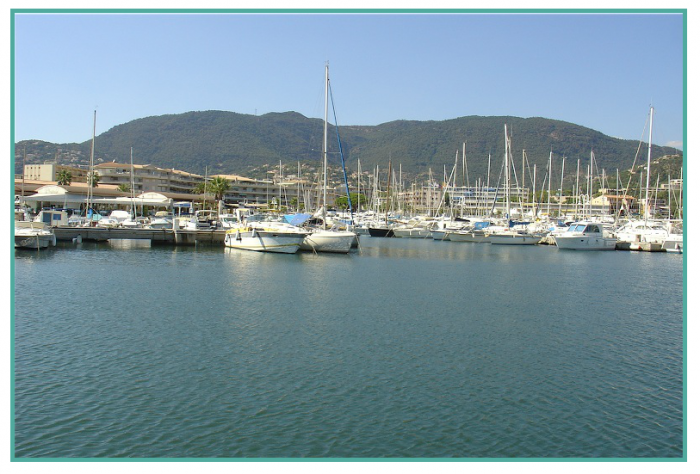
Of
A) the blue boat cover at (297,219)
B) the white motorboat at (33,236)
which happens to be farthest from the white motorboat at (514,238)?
the white motorboat at (33,236)

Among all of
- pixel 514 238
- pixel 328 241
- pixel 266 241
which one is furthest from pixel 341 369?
pixel 514 238

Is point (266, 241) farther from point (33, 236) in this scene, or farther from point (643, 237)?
point (643, 237)

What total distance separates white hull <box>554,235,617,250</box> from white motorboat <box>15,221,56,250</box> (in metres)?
50.2

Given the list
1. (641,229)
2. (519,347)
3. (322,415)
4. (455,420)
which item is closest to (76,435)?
(322,415)

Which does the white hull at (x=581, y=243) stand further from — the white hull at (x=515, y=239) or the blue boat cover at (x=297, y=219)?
the blue boat cover at (x=297, y=219)

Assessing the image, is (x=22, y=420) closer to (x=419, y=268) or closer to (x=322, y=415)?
(x=322, y=415)

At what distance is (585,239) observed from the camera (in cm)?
6594

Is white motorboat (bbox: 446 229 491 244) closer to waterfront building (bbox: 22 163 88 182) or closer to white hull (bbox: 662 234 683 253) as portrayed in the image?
white hull (bbox: 662 234 683 253)

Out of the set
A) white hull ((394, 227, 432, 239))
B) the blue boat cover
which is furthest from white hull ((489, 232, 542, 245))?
the blue boat cover

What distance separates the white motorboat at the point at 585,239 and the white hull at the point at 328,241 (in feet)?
90.0

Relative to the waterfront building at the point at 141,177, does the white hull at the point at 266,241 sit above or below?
below

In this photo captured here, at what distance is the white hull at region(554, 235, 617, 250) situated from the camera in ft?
216

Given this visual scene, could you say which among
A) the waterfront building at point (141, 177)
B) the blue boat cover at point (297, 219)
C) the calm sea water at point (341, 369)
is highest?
the waterfront building at point (141, 177)

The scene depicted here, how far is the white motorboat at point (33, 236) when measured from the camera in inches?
1917
